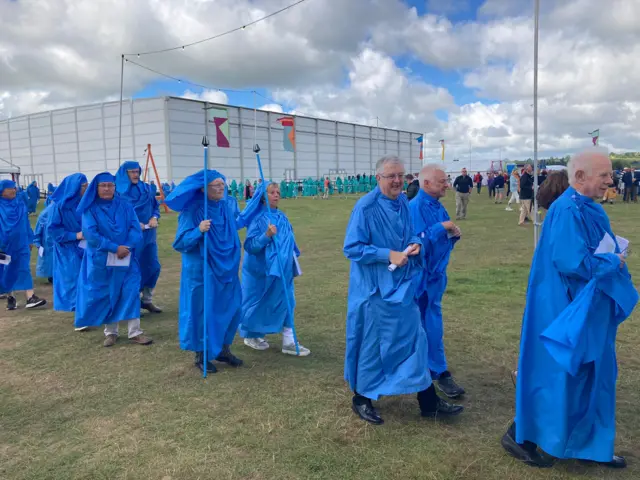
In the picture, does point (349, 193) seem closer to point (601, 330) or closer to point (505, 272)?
point (505, 272)

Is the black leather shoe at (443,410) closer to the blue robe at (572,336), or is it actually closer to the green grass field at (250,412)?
the green grass field at (250,412)

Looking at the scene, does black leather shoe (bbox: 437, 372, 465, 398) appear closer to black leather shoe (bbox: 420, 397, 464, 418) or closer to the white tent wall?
black leather shoe (bbox: 420, 397, 464, 418)

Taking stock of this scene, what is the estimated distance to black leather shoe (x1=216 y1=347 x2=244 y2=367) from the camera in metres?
5.11

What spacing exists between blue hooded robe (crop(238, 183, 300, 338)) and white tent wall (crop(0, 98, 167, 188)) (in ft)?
106

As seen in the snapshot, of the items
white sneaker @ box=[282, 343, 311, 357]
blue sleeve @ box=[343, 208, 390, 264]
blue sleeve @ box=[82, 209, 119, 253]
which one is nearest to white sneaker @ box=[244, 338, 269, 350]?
white sneaker @ box=[282, 343, 311, 357]

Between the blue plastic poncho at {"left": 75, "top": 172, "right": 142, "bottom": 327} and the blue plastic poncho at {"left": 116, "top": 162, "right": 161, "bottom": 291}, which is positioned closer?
the blue plastic poncho at {"left": 75, "top": 172, "right": 142, "bottom": 327}

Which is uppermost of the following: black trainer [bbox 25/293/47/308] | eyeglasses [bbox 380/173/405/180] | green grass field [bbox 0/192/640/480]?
eyeglasses [bbox 380/173/405/180]

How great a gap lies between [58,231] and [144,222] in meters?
1.13

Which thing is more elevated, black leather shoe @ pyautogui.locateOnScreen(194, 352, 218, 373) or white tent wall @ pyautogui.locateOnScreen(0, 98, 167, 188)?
white tent wall @ pyautogui.locateOnScreen(0, 98, 167, 188)

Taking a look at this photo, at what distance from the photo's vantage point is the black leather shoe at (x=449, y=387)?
13.8ft

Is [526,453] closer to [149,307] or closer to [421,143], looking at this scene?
[149,307]

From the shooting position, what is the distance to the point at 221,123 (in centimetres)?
3538

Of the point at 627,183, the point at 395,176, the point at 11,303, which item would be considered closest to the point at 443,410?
the point at 395,176

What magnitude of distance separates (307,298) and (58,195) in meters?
3.67
